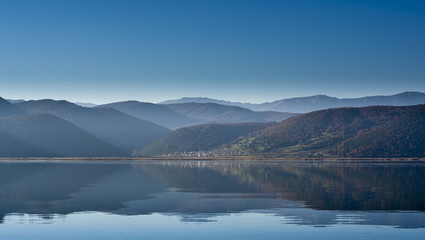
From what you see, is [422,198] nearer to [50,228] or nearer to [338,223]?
[338,223]

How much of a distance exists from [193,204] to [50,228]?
25371 mm

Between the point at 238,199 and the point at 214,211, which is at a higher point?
the point at 238,199

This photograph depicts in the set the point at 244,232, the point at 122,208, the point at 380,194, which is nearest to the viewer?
the point at 244,232

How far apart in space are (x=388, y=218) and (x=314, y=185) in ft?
146

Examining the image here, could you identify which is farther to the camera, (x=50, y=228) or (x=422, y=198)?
(x=422, y=198)

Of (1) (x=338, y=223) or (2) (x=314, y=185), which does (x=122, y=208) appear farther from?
(2) (x=314, y=185)

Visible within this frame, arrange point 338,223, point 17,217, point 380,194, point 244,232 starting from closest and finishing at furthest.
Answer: point 244,232, point 338,223, point 17,217, point 380,194

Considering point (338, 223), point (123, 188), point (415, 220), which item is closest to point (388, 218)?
point (415, 220)

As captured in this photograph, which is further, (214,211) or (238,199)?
(238,199)

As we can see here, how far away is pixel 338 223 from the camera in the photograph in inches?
2474

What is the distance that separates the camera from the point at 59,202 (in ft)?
276

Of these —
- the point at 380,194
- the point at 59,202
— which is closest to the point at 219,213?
the point at 59,202

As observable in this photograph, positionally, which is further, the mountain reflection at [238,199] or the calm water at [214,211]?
the mountain reflection at [238,199]

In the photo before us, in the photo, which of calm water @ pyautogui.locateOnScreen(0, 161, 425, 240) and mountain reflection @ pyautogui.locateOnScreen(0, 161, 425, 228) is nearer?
calm water @ pyautogui.locateOnScreen(0, 161, 425, 240)
